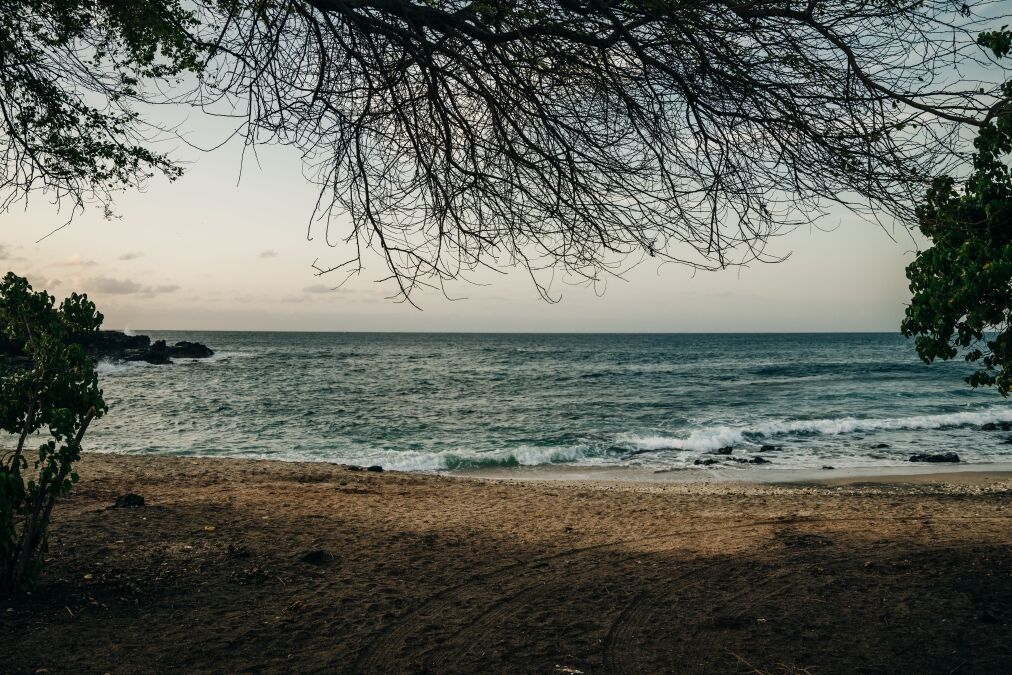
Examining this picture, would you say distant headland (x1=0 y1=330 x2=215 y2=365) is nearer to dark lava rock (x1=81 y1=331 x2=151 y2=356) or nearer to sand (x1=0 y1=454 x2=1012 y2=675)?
dark lava rock (x1=81 y1=331 x2=151 y2=356)

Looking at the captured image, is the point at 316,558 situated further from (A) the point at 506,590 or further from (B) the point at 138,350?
(B) the point at 138,350

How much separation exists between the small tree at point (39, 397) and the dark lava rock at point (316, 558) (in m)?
2.06

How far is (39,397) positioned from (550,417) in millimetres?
21064

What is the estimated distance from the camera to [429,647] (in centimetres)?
448

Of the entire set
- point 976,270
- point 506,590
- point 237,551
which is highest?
point 976,270

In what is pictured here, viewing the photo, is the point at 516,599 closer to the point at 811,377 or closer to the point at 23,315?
the point at 23,315

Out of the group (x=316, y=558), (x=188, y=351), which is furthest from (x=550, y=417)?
(x=188, y=351)

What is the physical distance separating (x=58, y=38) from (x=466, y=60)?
3911mm

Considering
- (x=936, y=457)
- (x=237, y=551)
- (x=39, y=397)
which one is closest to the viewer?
(x=39, y=397)

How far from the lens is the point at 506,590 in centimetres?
553

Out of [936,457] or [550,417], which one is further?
[550,417]

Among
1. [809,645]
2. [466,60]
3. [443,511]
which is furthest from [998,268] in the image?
[443,511]

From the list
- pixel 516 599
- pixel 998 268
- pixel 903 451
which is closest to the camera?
pixel 998 268

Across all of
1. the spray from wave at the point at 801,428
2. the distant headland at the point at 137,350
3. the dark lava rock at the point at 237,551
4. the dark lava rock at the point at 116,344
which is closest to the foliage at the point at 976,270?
the dark lava rock at the point at 237,551
